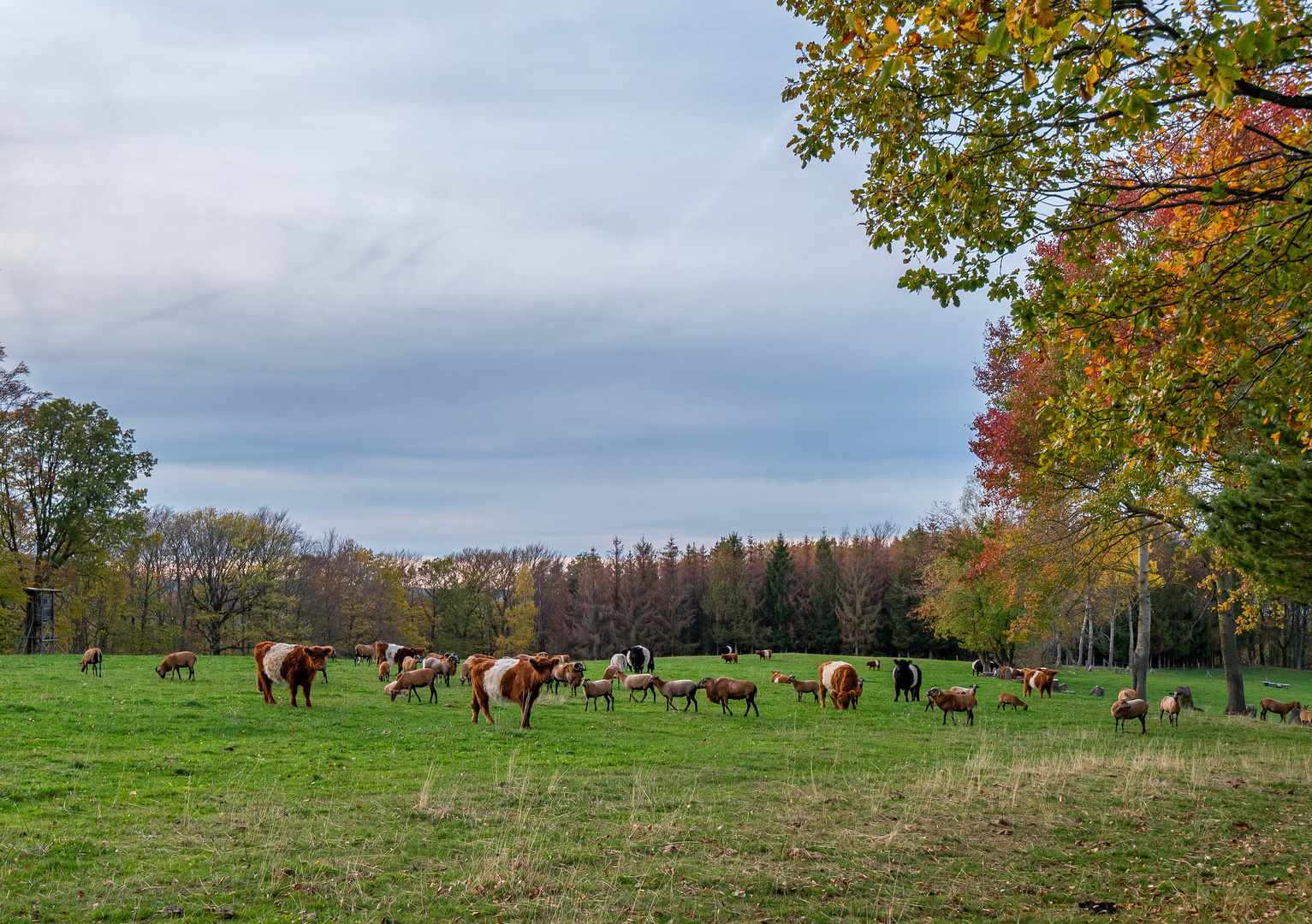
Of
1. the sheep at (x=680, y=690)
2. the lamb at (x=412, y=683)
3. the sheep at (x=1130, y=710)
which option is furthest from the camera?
the sheep at (x=680, y=690)

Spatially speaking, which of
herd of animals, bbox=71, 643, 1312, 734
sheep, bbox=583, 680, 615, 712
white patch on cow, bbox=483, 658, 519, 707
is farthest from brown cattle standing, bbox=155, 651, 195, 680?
sheep, bbox=583, 680, 615, 712

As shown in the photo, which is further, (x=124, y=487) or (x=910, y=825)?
(x=124, y=487)

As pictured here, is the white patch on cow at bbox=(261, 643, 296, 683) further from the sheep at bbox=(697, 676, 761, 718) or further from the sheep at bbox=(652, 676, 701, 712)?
the sheep at bbox=(697, 676, 761, 718)

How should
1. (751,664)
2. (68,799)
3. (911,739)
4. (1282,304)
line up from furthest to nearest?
(751,664), (911,739), (68,799), (1282,304)

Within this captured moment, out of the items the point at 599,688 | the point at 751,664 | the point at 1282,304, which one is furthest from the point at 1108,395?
the point at 751,664

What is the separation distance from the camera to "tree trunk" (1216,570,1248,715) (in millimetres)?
23438

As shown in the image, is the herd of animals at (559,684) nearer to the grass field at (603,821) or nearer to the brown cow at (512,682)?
the brown cow at (512,682)

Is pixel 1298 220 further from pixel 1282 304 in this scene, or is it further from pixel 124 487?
pixel 124 487

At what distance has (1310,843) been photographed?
8.95 meters

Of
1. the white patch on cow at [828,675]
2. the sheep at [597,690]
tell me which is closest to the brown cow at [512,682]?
the sheep at [597,690]

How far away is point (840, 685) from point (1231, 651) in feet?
42.3

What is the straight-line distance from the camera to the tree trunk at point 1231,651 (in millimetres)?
23438

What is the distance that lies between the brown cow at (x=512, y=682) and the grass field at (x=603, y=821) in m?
0.82

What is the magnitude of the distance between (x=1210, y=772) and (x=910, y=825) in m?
8.17
